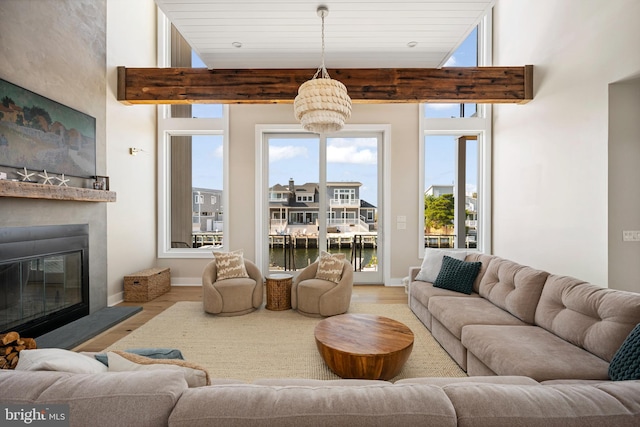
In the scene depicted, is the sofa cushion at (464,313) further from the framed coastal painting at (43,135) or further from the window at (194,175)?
the framed coastal painting at (43,135)

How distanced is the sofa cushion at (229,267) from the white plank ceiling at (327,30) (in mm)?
2744

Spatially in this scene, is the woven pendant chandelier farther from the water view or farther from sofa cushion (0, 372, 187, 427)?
the water view

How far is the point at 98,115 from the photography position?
147 inches

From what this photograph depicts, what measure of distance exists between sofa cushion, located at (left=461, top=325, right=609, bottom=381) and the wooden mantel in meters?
3.94

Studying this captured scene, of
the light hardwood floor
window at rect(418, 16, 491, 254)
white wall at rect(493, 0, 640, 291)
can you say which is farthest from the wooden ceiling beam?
the light hardwood floor

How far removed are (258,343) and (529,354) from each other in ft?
7.30

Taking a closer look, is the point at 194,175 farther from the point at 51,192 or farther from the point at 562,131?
the point at 562,131

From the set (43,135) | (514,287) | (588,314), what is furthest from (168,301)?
(588,314)

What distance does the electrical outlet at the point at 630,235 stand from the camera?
2865 mm

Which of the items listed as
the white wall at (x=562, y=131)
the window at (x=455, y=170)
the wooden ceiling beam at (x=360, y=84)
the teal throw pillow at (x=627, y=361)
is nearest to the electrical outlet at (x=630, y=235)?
the white wall at (x=562, y=131)

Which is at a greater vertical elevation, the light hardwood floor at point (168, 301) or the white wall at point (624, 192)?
the white wall at point (624, 192)

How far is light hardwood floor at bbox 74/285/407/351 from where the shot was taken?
9.70 feet

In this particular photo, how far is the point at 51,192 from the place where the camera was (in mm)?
2908

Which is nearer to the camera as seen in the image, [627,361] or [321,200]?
[627,361]
